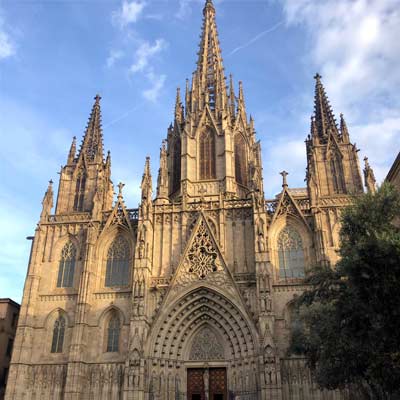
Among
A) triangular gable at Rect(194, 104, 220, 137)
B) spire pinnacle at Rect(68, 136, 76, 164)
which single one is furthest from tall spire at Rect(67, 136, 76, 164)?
triangular gable at Rect(194, 104, 220, 137)

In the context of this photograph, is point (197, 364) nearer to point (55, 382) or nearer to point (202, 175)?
point (55, 382)

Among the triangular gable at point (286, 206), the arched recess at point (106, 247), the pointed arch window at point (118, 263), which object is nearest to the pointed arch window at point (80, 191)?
the arched recess at point (106, 247)

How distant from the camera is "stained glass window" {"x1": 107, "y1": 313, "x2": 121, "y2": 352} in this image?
31906 mm

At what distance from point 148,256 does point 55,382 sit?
33.6 ft

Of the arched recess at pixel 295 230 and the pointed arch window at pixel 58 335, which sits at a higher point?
the arched recess at pixel 295 230

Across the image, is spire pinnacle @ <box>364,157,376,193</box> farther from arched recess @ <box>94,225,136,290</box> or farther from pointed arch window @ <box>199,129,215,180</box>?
arched recess @ <box>94,225,136,290</box>

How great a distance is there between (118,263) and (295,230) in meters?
13.3

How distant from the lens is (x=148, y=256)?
107 ft

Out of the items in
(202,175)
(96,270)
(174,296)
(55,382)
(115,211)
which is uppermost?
(202,175)

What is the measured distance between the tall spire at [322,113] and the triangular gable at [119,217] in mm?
17515

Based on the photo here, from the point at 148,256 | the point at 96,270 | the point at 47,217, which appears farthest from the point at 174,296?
the point at 47,217

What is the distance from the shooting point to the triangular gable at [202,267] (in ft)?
104

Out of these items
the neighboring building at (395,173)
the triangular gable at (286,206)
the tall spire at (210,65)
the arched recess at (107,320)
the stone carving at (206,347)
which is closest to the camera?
the neighboring building at (395,173)

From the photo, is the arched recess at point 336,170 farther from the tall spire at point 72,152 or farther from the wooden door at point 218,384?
the tall spire at point 72,152
